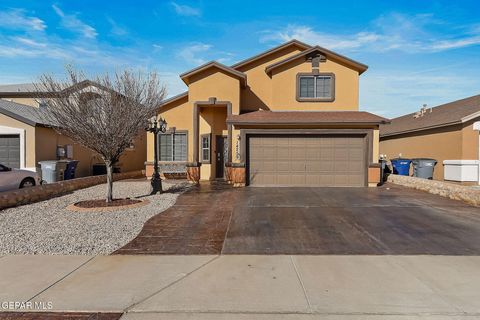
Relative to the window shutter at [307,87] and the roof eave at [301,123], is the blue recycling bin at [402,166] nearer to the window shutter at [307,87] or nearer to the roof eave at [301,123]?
the roof eave at [301,123]

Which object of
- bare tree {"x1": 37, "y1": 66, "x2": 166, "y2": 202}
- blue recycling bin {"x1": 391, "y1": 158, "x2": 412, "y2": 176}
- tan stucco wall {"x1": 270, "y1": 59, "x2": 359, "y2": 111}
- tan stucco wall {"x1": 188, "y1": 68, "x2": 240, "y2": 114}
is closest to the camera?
bare tree {"x1": 37, "y1": 66, "x2": 166, "y2": 202}

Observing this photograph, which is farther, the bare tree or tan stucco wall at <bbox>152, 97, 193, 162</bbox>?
tan stucco wall at <bbox>152, 97, 193, 162</bbox>

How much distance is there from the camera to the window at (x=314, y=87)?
16.7 metres

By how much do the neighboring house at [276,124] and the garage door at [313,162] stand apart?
48mm

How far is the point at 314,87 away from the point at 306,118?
2.77m

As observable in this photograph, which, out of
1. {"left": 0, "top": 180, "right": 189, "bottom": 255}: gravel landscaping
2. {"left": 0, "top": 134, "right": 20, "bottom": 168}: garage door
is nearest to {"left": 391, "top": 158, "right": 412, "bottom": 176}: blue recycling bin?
{"left": 0, "top": 180, "right": 189, "bottom": 255}: gravel landscaping

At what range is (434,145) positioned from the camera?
61.1ft

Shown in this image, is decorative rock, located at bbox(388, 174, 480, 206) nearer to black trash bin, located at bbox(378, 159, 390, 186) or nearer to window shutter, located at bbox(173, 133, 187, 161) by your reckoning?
black trash bin, located at bbox(378, 159, 390, 186)

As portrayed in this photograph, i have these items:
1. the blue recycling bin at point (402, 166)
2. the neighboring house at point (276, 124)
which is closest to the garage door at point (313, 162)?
the neighboring house at point (276, 124)

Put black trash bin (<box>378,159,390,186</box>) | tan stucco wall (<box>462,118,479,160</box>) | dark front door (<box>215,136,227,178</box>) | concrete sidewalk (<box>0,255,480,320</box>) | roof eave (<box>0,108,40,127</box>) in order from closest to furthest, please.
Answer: concrete sidewalk (<box>0,255,480,320</box>) → roof eave (<box>0,108,40,127</box>) → black trash bin (<box>378,159,390,186</box>) → tan stucco wall (<box>462,118,479,160</box>) → dark front door (<box>215,136,227,178</box>)

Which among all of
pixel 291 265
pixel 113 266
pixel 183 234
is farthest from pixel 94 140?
pixel 291 265

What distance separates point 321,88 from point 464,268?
43.2 feet

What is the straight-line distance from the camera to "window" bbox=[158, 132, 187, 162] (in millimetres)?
17469

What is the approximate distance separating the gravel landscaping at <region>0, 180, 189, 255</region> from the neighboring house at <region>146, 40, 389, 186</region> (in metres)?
5.88
